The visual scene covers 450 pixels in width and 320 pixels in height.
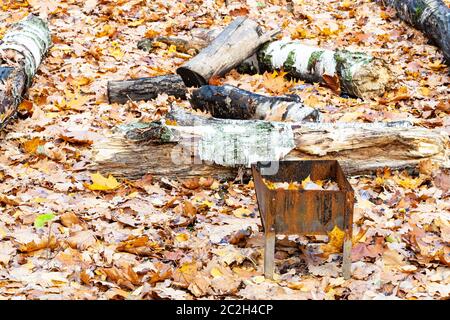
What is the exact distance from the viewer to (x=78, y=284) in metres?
3.63

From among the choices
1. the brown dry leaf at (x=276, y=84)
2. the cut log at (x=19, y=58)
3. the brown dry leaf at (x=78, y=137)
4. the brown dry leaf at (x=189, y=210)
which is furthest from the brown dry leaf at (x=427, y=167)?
the cut log at (x=19, y=58)

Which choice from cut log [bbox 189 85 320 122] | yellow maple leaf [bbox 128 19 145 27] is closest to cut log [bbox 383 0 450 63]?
cut log [bbox 189 85 320 122]

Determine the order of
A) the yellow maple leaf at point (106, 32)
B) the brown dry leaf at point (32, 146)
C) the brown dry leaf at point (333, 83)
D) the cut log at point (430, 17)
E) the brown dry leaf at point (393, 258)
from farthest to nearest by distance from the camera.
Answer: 1. the yellow maple leaf at point (106, 32)
2. the cut log at point (430, 17)
3. the brown dry leaf at point (333, 83)
4. the brown dry leaf at point (32, 146)
5. the brown dry leaf at point (393, 258)

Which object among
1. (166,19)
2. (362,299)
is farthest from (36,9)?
(362,299)

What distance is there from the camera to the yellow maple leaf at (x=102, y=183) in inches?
197

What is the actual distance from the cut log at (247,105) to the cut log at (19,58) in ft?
6.37

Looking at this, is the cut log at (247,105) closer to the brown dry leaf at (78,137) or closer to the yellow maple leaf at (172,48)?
the brown dry leaf at (78,137)

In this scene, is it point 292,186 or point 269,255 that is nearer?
point 269,255

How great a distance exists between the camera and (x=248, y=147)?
5.12 meters

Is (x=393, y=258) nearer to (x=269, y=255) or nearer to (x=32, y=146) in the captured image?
(x=269, y=255)

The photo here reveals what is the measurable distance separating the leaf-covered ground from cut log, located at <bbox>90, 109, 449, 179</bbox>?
0.43ft

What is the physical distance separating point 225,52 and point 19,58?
257cm

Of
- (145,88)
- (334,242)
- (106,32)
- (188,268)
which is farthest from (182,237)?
(106,32)
